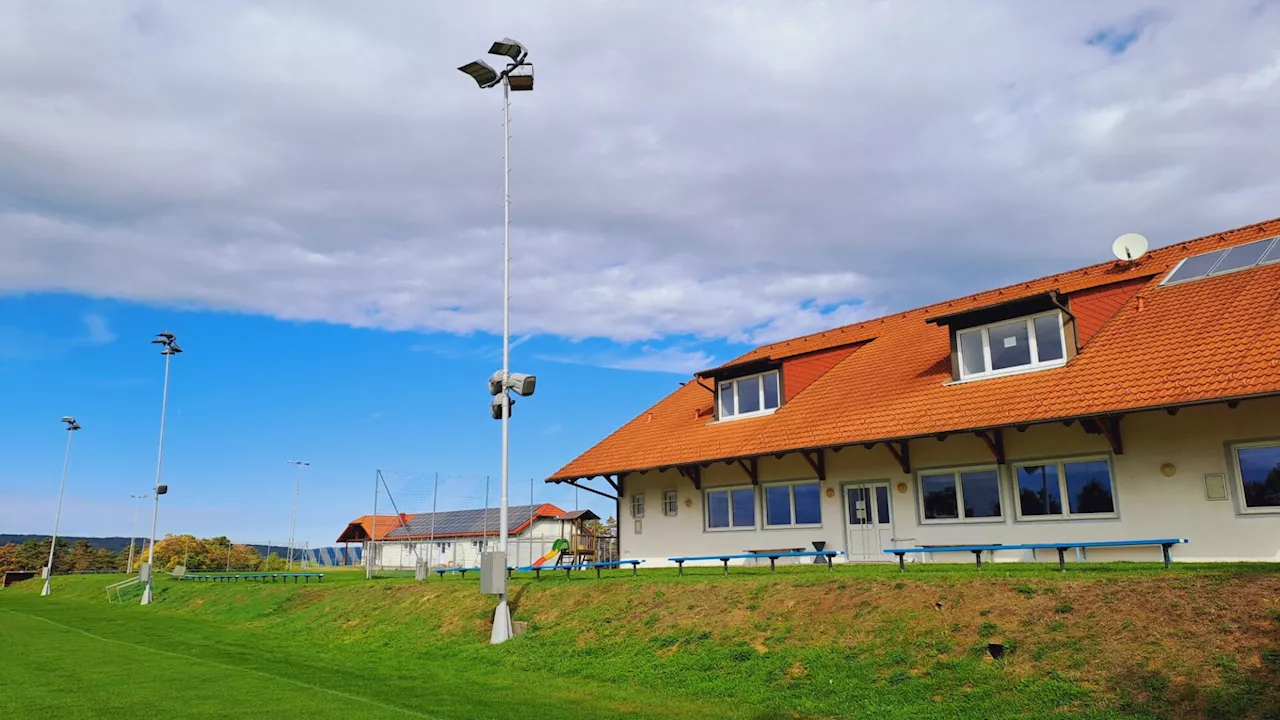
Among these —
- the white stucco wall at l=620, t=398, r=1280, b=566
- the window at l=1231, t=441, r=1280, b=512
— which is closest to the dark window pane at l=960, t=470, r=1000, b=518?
the white stucco wall at l=620, t=398, r=1280, b=566

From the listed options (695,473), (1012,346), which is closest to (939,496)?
(1012,346)

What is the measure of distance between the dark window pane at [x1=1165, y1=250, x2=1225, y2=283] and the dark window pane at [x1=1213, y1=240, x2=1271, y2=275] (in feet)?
0.80

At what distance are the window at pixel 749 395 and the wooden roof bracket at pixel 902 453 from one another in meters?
5.01

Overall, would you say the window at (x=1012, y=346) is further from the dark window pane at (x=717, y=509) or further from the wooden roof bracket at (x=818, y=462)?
the dark window pane at (x=717, y=509)

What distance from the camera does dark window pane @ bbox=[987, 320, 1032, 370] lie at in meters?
19.7

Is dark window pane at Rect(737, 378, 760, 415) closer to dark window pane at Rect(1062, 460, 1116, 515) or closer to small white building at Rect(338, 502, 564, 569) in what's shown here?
dark window pane at Rect(1062, 460, 1116, 515)

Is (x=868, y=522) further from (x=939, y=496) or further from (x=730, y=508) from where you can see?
(x=730, y=508)

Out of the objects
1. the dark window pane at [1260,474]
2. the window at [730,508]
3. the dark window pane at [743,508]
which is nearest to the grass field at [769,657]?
the dark window pane at [1260,474]

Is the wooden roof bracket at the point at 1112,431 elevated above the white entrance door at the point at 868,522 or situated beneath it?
elevated above

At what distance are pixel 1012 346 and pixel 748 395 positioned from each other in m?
8.07

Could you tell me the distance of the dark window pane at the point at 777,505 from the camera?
23.2 m

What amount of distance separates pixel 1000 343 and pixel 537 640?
1231cm

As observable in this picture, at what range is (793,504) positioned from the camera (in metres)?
23.0

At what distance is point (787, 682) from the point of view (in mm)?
11922
